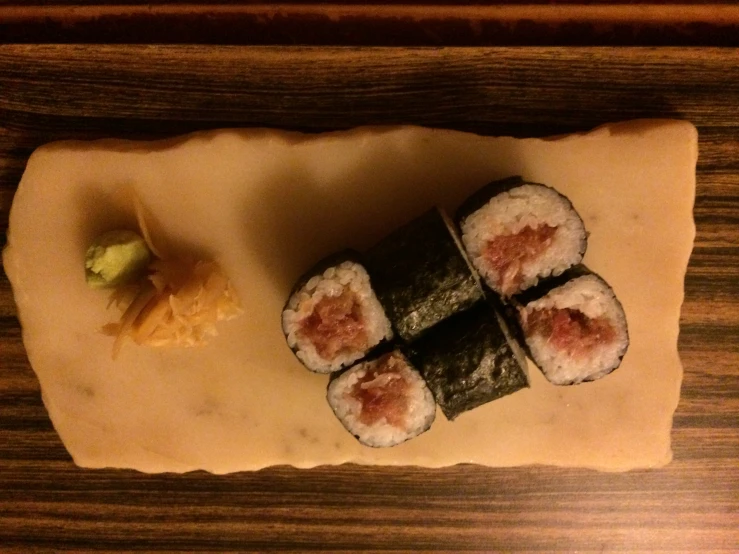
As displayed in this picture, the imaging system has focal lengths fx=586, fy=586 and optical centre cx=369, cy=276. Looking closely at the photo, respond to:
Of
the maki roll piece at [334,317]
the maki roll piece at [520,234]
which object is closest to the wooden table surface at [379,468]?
the maki roll piece at [520,234]

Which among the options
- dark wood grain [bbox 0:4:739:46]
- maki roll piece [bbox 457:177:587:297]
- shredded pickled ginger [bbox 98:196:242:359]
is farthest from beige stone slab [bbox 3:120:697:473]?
dark wood grain [bbox 0:4:739:46]

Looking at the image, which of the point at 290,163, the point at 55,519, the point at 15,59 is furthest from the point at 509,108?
the point at 55,519

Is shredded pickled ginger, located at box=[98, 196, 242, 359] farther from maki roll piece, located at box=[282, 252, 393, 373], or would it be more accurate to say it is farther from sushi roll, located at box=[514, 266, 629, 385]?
sushi roll, located at box=[514, 266, 629, 385]

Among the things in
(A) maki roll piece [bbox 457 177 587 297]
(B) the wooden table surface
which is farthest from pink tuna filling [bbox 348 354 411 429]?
(B) the wooden table surface

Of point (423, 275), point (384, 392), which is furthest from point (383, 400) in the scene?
point (423, 275)

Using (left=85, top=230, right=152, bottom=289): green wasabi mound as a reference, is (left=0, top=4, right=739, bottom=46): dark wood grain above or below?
above

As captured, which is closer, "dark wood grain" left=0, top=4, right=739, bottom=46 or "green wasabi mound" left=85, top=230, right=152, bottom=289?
"green wasabi mound" left=85, top=230, right=152, bottom=289

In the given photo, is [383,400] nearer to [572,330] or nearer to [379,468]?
[379,468]
